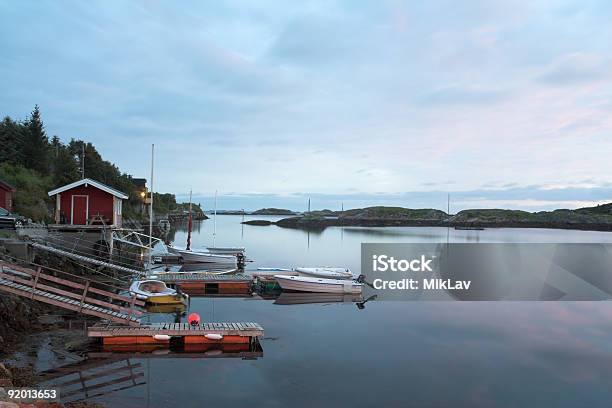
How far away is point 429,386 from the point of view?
1416 cm

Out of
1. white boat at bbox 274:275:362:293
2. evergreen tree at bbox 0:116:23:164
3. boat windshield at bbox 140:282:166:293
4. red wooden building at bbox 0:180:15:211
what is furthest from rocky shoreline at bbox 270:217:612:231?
boat windshield at bbox 140:282:166:293

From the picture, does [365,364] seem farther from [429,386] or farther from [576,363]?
[576,363]

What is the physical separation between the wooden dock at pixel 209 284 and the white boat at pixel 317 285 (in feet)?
7.74

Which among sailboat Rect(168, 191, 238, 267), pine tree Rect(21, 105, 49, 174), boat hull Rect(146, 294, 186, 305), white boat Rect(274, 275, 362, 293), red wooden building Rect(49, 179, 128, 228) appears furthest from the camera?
pine tree Rect(21, 105, 49, 174)

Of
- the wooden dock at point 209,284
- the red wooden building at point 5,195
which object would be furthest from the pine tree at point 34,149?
the wooden dock at point 209,284

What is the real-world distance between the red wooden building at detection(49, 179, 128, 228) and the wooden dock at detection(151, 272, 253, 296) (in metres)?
5.92

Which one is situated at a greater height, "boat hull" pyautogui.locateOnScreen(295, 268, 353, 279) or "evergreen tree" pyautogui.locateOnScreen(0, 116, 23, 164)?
"evergreen tree" pyautogui.locateOnScreen(0, 116, 23, 164)

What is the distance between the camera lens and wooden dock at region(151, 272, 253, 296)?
2884 centimetres

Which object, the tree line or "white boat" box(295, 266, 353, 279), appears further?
the tree line

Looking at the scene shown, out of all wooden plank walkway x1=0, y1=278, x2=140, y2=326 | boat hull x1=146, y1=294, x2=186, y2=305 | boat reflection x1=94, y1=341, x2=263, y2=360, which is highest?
wooden plank walkway x1=0, y1=278, x2=140, y2=326

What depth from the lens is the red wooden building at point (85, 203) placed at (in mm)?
31312

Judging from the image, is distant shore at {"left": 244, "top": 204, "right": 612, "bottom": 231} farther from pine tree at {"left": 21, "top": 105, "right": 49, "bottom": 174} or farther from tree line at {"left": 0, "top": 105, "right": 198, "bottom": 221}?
pine tree at {"left": 21, "top": 105, "right": 49, "bottom": 174}

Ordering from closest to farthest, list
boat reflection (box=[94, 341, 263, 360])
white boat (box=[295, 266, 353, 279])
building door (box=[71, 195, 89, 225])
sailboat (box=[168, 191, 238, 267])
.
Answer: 1. boat reflection (box=[94, 341, 263, 360])
2. building door (box=[71, 195, 89, 225])
3. white boat (box=[295, 266, 353, 279])
4. sailboat (box=[168, 191, 238, 267])

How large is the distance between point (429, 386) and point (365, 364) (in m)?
2.49
